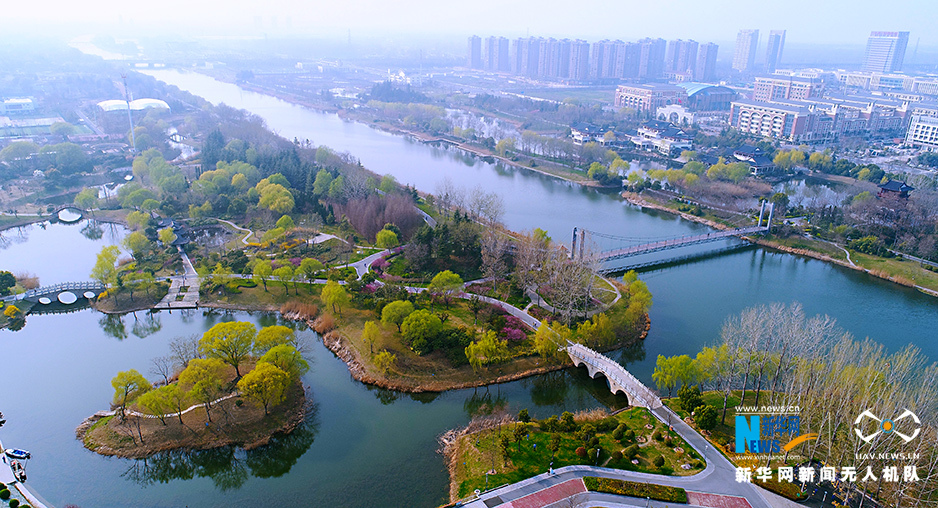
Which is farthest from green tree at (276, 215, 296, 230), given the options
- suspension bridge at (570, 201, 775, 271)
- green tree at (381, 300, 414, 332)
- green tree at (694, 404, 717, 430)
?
green tree at (694, 404, 717, 430)

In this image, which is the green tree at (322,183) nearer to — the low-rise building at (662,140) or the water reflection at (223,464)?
the water reflection at (223,464)

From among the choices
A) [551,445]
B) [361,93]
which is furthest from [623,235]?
[361,93]

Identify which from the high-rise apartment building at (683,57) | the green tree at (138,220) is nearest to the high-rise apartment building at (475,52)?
the high-rise apartment building at (683,57)

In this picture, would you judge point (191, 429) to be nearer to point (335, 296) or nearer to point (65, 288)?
point (335, 296)

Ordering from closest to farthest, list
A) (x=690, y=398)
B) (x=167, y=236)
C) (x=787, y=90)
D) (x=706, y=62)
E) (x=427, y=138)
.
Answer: (x=690, y=398) → (x=167, y=236) → (x=427, y=138) → (x=787, y=90) → (x=706, y=62)

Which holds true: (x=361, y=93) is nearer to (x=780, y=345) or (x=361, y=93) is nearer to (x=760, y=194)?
(x=760, y=194)

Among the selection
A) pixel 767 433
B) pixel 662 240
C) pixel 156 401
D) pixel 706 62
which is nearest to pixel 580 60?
pixel 706 62
